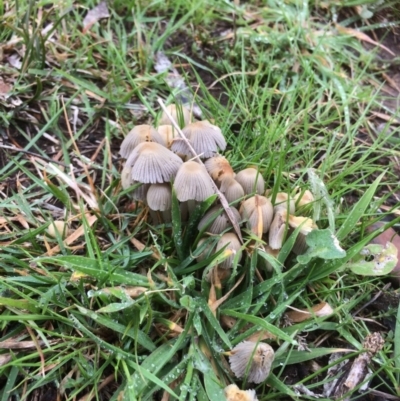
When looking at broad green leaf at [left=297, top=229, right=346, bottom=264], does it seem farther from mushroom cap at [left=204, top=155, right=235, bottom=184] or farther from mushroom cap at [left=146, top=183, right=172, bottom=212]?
mushroom cap at [left=146, top=183, right=172, bottom=212]

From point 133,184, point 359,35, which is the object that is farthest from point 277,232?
point 359,35

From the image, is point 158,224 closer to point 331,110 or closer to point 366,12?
point 331,110

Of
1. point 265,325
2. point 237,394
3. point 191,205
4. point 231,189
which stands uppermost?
point 231,189

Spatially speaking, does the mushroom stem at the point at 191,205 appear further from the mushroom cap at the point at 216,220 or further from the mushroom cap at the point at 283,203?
the mushroom cap at the point at 283,203

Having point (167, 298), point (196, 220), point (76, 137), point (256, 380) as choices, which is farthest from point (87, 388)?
point (76, 137)

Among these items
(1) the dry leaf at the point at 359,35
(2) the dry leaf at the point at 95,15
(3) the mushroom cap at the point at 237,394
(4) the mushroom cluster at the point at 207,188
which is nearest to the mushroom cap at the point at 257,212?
(4) the mushroom cluster at the point at 207,188

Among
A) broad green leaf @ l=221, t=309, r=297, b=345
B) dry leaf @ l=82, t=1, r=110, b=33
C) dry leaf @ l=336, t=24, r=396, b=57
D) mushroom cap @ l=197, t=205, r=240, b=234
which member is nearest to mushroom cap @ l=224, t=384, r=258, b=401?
broad green leaf @ l=221, t=309, r=297, b=345

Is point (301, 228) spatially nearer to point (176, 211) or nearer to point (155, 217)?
point (176, 211)
